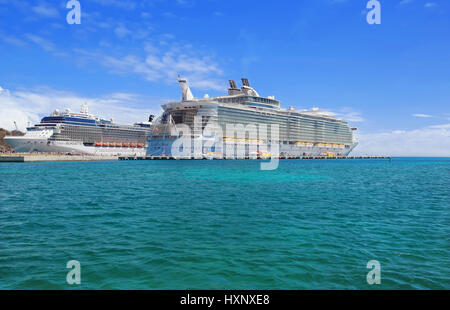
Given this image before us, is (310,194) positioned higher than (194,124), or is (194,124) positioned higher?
(194,124)

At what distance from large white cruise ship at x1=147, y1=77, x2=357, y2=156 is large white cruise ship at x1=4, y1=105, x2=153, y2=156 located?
2052 cm

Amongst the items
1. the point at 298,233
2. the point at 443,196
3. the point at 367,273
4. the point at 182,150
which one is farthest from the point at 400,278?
the point at 182,150

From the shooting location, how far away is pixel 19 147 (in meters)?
88.1

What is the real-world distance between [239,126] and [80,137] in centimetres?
4990

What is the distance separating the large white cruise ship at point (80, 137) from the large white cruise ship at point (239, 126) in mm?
20521

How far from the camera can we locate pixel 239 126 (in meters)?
92.5

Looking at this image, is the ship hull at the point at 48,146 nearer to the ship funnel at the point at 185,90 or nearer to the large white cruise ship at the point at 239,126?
the large white cruise ship at the point at 239,126

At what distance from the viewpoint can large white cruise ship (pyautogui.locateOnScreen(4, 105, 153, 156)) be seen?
287ft
